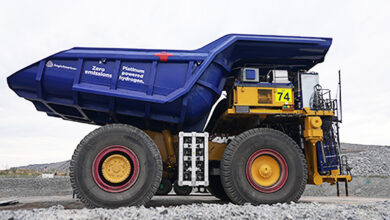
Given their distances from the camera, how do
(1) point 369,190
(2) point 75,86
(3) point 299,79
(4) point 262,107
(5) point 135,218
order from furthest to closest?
1. (1) point 369,190
2. (3) point 299,79
3. (4) point 262,107
4. (2) point 75,86
5. (5) point 135,218

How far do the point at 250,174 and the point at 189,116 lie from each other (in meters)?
1.78

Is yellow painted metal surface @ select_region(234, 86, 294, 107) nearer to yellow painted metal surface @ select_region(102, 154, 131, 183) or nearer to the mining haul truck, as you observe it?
the mining haul truck

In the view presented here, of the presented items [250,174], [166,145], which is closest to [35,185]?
[166,145]

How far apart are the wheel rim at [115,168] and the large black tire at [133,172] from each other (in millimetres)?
37

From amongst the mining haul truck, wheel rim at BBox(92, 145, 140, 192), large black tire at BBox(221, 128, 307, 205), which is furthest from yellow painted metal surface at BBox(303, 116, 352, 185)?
wheel rim at BBox(92, 145, 140, 192)

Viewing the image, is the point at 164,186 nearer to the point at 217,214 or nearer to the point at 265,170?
the point at 265,170

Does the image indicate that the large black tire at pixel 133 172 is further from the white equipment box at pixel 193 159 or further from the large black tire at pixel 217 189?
the large black tire at pixel 217 189

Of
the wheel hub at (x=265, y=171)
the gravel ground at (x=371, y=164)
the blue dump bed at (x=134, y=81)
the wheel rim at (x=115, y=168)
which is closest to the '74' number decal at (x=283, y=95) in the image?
the blue dump bed at (x=134, y=81)

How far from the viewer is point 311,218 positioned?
4.96 meters

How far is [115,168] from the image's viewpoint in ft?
20.8

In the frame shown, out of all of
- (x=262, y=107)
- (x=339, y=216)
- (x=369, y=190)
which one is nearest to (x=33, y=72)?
(x=262, y=107)

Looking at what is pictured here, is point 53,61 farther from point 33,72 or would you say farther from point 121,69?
point 121,69

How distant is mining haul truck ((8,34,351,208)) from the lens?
20.8 ft

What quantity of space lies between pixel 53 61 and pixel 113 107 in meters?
1.61
